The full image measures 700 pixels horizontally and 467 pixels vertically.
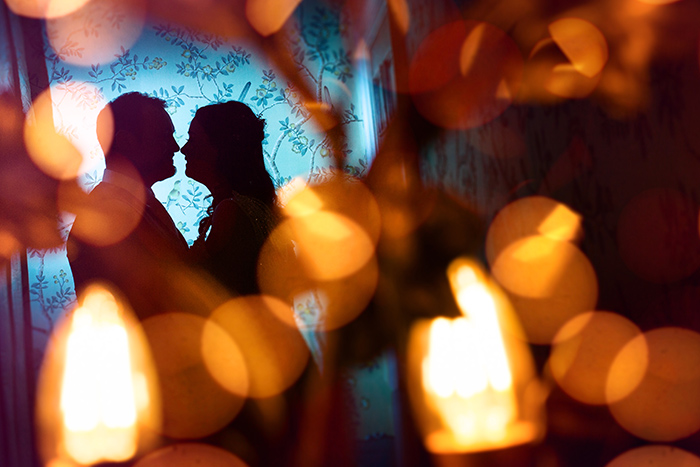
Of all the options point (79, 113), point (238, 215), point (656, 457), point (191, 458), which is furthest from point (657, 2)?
point (79, 113)

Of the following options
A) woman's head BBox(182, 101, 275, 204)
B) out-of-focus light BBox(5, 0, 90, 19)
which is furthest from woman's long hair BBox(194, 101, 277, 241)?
out-of-focus light BBox(5, 0, 90, 19)

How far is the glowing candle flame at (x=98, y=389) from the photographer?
131 cm

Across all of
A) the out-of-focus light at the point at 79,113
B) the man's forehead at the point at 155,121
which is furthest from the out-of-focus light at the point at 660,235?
the out-of-focus light at the point at 79,113

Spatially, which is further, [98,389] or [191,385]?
[98,389]

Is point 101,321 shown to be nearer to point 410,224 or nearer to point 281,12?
point 410,224

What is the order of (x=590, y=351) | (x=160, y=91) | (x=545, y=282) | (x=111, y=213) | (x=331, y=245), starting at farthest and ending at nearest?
(x=160, y=91), (x=331, y=245), (x=111, y=213), (x=545, y=282), (x=590, y=351)

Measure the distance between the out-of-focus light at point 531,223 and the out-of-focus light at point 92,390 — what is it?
99 centimetres

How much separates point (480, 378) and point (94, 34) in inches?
66.2

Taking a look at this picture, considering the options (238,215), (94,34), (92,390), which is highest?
(94,34)

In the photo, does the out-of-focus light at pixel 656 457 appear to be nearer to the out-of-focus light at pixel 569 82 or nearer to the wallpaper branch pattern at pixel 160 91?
the out-of-focus light at pixel 569 82

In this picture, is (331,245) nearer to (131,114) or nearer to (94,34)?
(131,114)

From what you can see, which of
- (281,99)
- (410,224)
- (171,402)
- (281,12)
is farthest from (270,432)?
(281,12)

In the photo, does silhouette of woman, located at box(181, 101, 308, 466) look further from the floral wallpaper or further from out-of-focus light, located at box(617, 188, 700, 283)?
out-of-focus light, located at box(617, 188, 700, 283)

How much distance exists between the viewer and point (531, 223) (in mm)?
766
